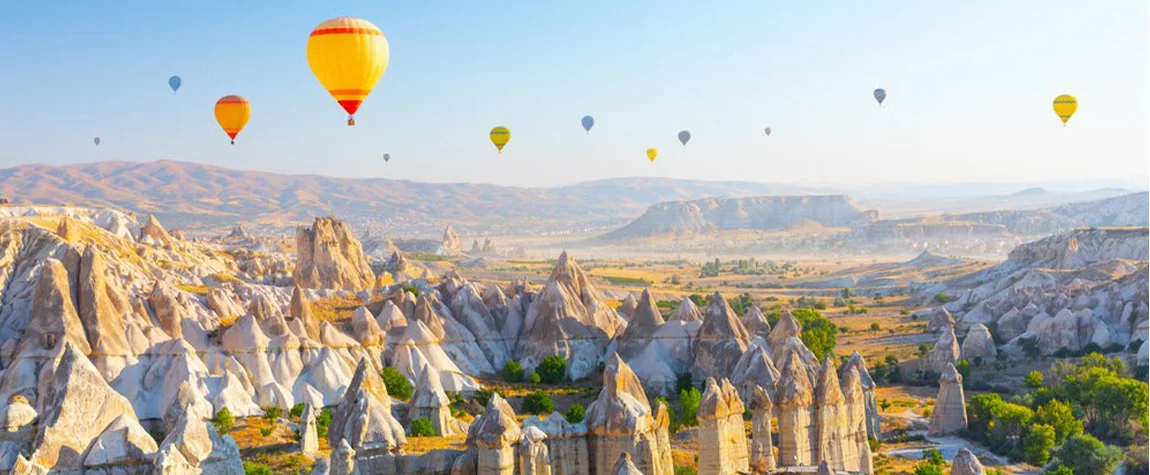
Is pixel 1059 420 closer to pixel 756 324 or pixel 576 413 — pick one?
pixel 576 413

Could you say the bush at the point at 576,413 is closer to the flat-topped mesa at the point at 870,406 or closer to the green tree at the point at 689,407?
the green tree at the point at 689,407

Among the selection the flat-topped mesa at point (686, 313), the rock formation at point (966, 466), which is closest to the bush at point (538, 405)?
the flat-topped mesa at point (686, 313)

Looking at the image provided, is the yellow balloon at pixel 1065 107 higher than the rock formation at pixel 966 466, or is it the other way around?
the yellow balloon at pixel 1065 107

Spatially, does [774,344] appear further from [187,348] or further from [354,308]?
[187,348]

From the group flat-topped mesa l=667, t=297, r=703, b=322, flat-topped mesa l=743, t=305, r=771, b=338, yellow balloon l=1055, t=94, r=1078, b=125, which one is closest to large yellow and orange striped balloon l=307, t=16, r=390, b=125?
flat-topped mesa l=667, t=297, r=703, b=322

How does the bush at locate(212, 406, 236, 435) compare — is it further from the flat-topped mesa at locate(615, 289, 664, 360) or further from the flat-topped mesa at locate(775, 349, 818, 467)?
the flat-topped mesa at locate(615, 289, 664, 360)

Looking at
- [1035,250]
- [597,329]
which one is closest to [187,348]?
[597,329]
